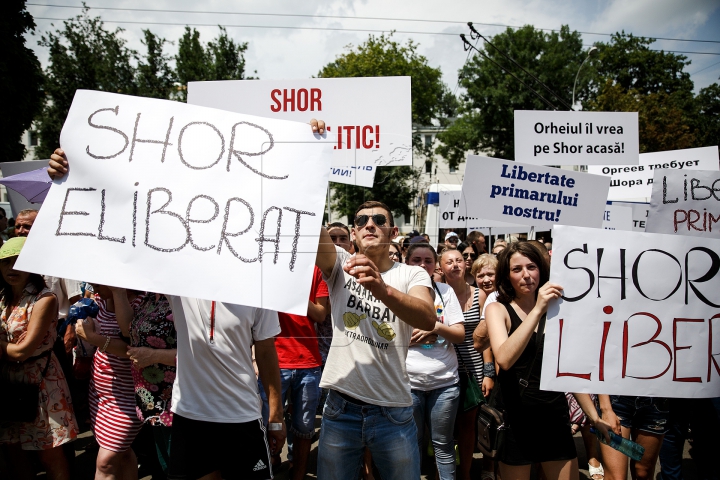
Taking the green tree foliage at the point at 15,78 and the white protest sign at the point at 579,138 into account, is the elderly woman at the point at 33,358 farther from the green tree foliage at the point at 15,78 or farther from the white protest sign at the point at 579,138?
the green tree foliage at the point at 15,78

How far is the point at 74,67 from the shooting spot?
1030 inches

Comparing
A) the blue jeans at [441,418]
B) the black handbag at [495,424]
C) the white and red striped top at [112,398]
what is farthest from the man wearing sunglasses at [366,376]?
the white and red striped top at [112,398]

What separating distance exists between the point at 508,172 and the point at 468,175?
0.38 metres

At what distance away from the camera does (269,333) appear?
2658 mm

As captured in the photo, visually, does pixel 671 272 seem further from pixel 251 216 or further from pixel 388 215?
pixel 251 216

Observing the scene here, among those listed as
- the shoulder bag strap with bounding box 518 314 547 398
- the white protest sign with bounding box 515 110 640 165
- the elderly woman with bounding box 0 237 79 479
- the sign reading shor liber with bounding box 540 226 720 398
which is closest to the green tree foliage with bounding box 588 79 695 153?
the white protest sign with bounding box 515 110 640 165

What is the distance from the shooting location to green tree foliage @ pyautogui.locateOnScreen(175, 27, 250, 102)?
33.2 metres

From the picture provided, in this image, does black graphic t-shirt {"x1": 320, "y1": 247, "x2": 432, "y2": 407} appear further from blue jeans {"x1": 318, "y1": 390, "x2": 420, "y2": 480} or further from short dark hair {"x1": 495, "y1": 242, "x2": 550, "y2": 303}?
short dark hair {"x1": 495, "y1": 242, "x2": 550, "y2": 303}

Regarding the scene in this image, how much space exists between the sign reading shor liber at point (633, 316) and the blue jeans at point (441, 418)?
121 centimetres

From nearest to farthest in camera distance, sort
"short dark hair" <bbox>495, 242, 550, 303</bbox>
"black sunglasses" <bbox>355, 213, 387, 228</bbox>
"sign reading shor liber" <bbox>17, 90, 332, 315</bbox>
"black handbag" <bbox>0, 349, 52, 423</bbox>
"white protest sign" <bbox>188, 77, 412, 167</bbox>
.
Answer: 1. "sign reading shor liber" <bbox>17, 90, 332, 315</bbox>
2. "black sunglasses" <bbox>355, 213, 387, 228</bbox>
3. "short dark hair" <bbox>495, 242, 550, 303</bbox>
4. "black handbag" <bbox>0, 349, 52, 423</bbox>
5. "white protest sign" <bbox>188, 77, 412, 167</bbox>

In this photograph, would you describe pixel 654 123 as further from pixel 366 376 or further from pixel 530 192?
pixel 366 376

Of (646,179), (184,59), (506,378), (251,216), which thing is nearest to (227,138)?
(251,216)

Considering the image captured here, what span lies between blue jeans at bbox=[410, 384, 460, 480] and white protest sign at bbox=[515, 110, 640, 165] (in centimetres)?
337

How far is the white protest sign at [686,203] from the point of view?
12.9 ft
